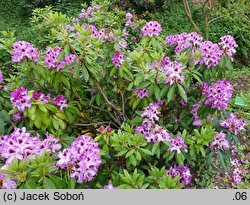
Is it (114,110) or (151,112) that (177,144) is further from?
(114,110)

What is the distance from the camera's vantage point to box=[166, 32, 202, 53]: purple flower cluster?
2.77 meters

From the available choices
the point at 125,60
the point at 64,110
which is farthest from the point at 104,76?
the point at 64,110

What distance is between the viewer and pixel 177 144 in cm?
241

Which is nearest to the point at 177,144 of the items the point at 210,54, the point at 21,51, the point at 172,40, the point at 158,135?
the point at 158,135

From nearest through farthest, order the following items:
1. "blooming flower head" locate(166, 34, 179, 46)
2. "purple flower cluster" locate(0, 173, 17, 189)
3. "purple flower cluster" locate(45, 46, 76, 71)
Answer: "purple flower cluster" locate(0, 173, 17, 189)
"purple flower cluster" locate(45, 46, 76, 71)
"blooming flower head" locate(166, 34, 179, 46)

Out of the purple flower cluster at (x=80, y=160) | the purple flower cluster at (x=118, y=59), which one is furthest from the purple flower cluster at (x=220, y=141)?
the purple flower cluster at (x=80, y=160)

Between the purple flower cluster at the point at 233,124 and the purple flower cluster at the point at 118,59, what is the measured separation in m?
0.85

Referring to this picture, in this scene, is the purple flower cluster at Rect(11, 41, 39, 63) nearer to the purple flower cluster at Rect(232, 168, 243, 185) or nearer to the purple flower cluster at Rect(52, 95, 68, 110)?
the purple flower cluster at Rect(52, 95, 68, 110)

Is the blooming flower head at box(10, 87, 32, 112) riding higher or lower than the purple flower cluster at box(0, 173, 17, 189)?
higher

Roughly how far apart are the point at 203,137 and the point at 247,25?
415 centimetres

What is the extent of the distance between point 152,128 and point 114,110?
21.4 inches

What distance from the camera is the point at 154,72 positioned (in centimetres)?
243

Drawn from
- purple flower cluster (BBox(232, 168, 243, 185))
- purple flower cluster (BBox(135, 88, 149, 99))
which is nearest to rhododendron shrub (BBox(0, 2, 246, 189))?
purple flower cluster (BBox(135, 88, 149, 99))
